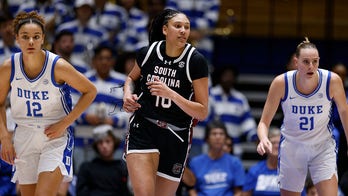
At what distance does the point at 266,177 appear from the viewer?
Answer: 30.9 feet

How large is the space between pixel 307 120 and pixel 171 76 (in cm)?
128

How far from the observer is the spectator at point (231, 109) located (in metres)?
11.3

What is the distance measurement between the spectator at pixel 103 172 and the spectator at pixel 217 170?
87cm

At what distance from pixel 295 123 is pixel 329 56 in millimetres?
5857

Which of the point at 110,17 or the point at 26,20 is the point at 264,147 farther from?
the point at 110,17

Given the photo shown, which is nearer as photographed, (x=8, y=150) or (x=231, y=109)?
(x=8, y=150)

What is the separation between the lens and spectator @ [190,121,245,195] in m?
9.66

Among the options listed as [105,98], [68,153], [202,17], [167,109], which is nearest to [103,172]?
[105,98]

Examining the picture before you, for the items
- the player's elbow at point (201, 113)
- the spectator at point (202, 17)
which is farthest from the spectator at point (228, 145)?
the player's elbow at point (201, 113)

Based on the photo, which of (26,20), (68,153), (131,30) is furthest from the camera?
(131,30)

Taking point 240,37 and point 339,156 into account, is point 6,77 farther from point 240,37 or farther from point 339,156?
point 240,37

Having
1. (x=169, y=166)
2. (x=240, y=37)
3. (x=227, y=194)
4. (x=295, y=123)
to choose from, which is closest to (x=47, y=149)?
(x=169, y=166)

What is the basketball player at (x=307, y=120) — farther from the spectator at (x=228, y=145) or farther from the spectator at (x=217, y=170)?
the spectator at (x=228, y=145)

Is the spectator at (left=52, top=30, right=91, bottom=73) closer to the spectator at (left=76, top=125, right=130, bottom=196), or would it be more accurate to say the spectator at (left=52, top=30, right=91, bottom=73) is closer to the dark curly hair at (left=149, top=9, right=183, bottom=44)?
the spectator at (left=76, top=125, right=130, bottom=196)
